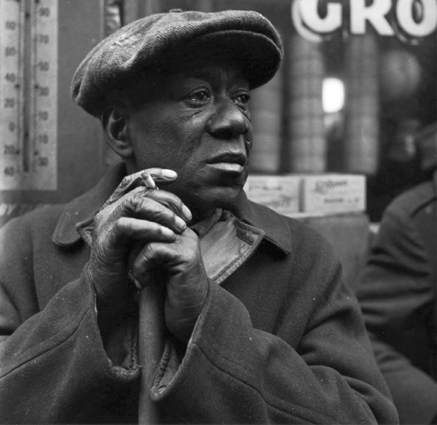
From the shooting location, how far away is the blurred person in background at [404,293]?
7.82 feet

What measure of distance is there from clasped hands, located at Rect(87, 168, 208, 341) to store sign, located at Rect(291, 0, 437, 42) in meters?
1.25

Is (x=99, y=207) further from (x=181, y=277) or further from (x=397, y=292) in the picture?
(x=397, y=292)

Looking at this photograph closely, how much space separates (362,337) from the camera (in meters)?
1.81

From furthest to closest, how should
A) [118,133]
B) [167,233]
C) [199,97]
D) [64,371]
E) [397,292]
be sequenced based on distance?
[397,292]
[118,133]
[199,97]
[64,371]
[167,233]

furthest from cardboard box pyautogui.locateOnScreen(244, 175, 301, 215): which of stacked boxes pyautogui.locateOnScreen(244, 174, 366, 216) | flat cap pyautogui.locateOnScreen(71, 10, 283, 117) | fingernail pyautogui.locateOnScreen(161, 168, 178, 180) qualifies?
fingernail pyautogui.locateOnScreen(161, 168, 178, 180)

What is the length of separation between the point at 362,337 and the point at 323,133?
918 mm

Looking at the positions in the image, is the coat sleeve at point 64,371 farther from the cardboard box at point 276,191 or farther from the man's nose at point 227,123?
the cardboard box at point 276,191

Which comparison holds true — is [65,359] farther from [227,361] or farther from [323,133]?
[323,133]

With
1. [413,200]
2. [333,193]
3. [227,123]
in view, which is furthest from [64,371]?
[413,200]

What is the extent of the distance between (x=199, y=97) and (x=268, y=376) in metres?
0.67

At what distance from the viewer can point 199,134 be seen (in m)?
1.54

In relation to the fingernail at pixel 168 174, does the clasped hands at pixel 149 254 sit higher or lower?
lower

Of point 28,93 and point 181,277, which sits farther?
point 28,93

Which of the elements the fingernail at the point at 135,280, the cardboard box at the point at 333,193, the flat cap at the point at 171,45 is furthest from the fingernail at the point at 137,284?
the cardboard box at the point at 333,193
